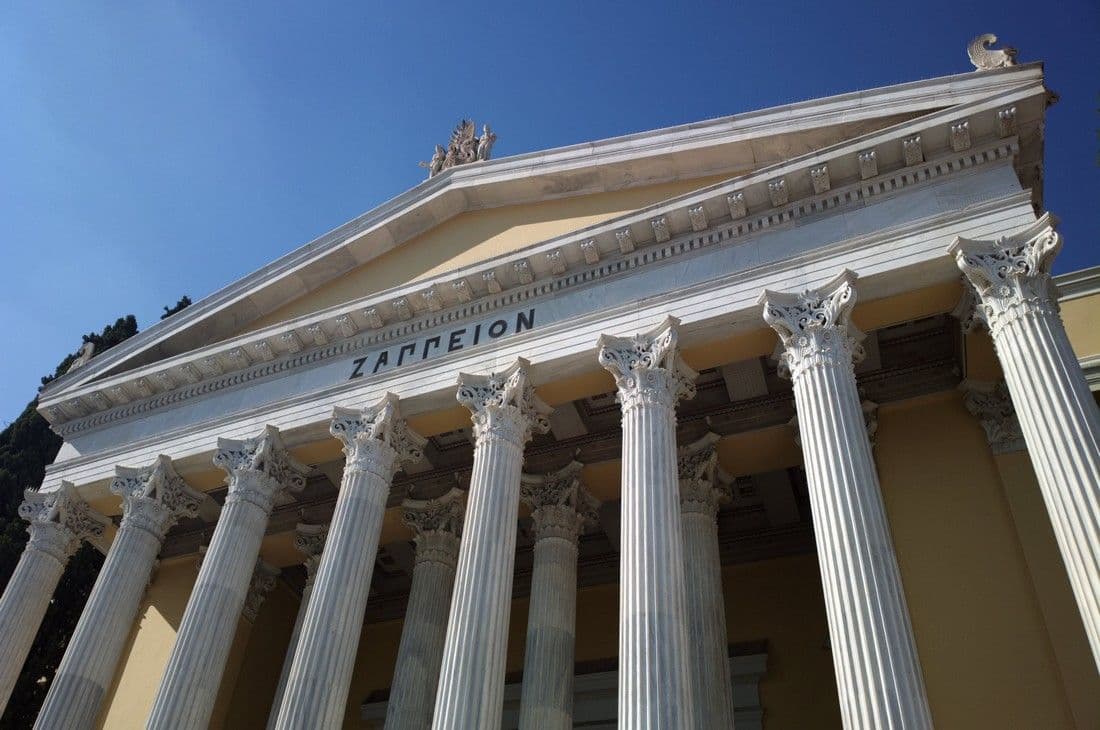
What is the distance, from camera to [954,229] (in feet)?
48.6

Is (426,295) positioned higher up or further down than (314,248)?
further down

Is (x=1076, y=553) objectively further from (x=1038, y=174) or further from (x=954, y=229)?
(x=1038, y=174)

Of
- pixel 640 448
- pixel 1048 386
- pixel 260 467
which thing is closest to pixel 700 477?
pixel 640 448

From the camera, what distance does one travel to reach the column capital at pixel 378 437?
1772 cm

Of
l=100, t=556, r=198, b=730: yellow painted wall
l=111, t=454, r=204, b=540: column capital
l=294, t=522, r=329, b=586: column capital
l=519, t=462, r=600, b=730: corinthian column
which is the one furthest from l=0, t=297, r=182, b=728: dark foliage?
l=519, t=462, r=600, b=730: corinthian column

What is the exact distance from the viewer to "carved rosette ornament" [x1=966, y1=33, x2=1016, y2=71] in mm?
15992

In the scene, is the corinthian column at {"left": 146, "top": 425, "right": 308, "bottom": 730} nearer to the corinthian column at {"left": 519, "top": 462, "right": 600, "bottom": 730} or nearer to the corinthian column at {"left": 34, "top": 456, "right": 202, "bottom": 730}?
the corinthian column at {"left": 34, "top": 456, "right": 202, "bottom": 730}

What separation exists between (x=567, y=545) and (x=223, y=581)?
654cm

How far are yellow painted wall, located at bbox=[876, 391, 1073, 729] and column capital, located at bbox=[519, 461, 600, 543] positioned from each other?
6.06 metres

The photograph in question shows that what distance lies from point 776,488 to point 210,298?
13.9 metres

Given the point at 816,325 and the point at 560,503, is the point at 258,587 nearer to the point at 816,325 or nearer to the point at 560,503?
the point at 560,503

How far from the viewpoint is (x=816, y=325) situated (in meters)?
14.7

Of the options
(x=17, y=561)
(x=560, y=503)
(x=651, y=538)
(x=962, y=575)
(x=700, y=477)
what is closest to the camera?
(x=651, y=538)

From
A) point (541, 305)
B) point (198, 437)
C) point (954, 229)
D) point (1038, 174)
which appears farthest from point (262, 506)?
point (1038, 174)
